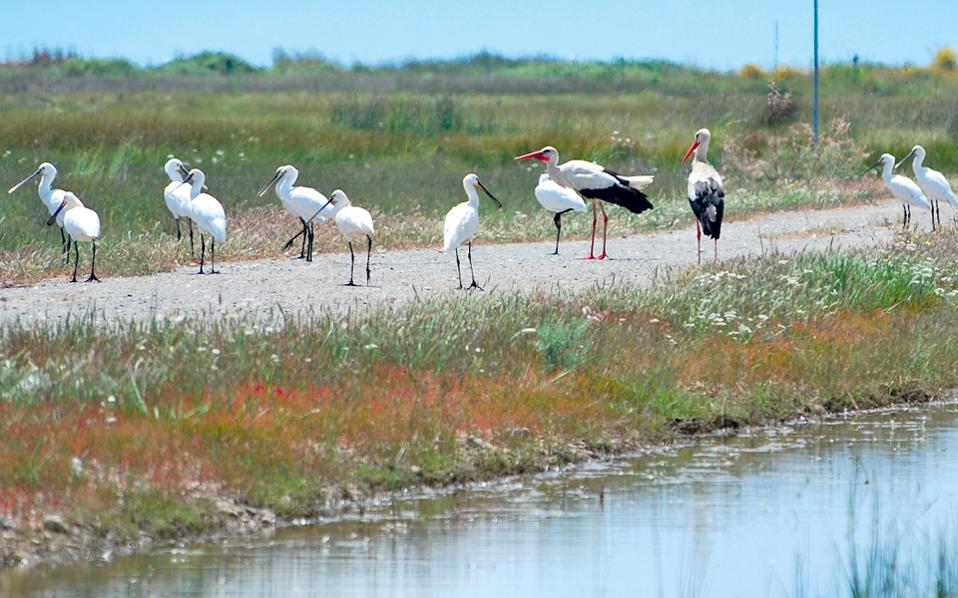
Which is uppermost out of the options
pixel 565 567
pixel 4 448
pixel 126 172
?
pixel 126 172

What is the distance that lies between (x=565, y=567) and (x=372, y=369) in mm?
3064

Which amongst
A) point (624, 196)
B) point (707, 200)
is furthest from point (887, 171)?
point (707, 200)

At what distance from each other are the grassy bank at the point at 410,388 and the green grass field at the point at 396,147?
7639mm

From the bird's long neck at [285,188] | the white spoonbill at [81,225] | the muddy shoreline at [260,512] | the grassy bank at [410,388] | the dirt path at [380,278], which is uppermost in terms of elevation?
the bird's long neck at [285,188]

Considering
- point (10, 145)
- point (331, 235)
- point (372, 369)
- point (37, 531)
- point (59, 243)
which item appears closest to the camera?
point (37, 531)

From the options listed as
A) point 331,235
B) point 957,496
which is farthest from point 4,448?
point 331,235

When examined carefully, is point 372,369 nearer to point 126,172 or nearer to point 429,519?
point 429,519

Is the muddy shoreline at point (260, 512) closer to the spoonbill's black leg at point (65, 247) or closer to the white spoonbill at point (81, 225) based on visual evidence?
the white spoonbill at point (81, 225)

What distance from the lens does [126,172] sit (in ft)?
86.8

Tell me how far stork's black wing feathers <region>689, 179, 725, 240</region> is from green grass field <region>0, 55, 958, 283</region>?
476 centimetres

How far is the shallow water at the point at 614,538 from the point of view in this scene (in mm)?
7602

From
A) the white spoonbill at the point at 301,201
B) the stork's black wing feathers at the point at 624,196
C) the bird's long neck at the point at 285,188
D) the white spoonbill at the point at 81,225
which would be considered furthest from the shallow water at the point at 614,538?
the stork's black wing feathers at the point at 624,196

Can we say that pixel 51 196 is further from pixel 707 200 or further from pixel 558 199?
pixel 707 200

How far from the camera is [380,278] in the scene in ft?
60.5
